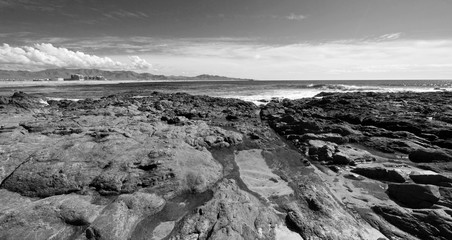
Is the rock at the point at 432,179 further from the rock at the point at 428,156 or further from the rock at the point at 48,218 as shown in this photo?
the rock at the point at 48,218

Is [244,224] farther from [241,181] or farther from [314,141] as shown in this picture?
[314,141]

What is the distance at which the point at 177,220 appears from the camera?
6.81 metres

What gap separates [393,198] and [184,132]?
35.6 ft

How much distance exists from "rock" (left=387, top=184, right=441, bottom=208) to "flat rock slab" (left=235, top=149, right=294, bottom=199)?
150 inches

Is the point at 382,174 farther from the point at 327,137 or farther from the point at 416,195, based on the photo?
the point at 327,137

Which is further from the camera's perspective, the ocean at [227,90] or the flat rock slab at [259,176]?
the ocean at [227,90]

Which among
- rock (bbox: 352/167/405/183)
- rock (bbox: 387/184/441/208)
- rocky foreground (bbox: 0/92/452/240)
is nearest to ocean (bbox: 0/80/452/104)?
rocky foreground (bbox: 0/92/452/240)

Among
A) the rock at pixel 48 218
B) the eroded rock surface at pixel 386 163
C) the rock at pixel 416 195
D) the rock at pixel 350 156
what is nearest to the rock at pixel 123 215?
the rock at pixel 48 218

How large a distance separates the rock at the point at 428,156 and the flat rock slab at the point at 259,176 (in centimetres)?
764

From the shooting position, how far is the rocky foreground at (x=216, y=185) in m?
6.27

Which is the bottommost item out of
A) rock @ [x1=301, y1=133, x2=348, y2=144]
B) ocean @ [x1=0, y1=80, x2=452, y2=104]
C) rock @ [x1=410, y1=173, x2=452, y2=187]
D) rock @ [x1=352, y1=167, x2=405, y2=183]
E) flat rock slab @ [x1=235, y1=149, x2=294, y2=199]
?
flat rock slab @ [x1=235, y1=149, x2=294, y2=199]

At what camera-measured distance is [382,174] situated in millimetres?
9523

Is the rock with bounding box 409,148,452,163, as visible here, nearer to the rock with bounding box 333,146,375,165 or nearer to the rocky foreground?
the rocky foreground

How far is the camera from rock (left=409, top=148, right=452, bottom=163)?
34.9ft
